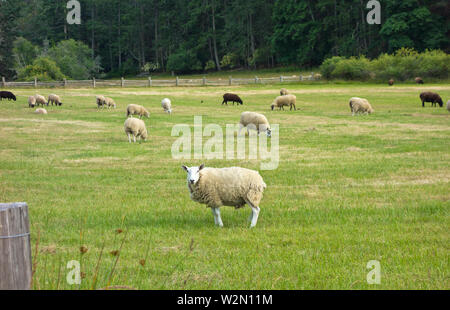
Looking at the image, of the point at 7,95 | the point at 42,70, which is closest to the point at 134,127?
the point at 7,95

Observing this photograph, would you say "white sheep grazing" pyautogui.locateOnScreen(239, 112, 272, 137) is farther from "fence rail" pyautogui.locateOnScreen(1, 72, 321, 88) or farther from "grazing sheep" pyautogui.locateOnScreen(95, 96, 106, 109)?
"fence rail" pyautogui.locateOnScreen(1, 72, 321, 88)

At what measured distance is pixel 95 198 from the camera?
11656 mm

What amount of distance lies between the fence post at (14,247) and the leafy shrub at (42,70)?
69.6 meters

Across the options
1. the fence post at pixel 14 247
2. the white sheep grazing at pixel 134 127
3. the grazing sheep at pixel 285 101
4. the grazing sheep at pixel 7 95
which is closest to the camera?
the fence post at pixel 14 247

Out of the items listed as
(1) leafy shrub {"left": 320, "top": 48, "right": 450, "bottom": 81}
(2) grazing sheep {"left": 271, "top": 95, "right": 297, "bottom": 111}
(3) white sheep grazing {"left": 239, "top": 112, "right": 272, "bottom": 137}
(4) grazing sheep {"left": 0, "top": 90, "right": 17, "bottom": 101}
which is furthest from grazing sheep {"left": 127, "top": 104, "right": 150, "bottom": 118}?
(1) leafy shrub {"left": 320, "top": 48, "right": 450, "bottom": 81}

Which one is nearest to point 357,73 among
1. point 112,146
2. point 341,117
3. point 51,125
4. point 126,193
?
point 341,117

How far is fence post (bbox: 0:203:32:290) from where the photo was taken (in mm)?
3506

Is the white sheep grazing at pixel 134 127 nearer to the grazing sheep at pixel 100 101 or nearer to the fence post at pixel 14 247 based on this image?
the fence post at pixel 14 247

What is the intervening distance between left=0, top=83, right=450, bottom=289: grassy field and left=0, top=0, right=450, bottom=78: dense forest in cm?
5724

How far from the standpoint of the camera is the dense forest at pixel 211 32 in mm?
76250

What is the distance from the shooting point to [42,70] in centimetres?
7156

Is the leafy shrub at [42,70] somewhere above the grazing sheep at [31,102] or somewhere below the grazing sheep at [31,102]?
above

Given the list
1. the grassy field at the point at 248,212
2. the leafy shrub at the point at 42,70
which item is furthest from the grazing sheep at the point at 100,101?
the leafy shrub at the point at 42,70
